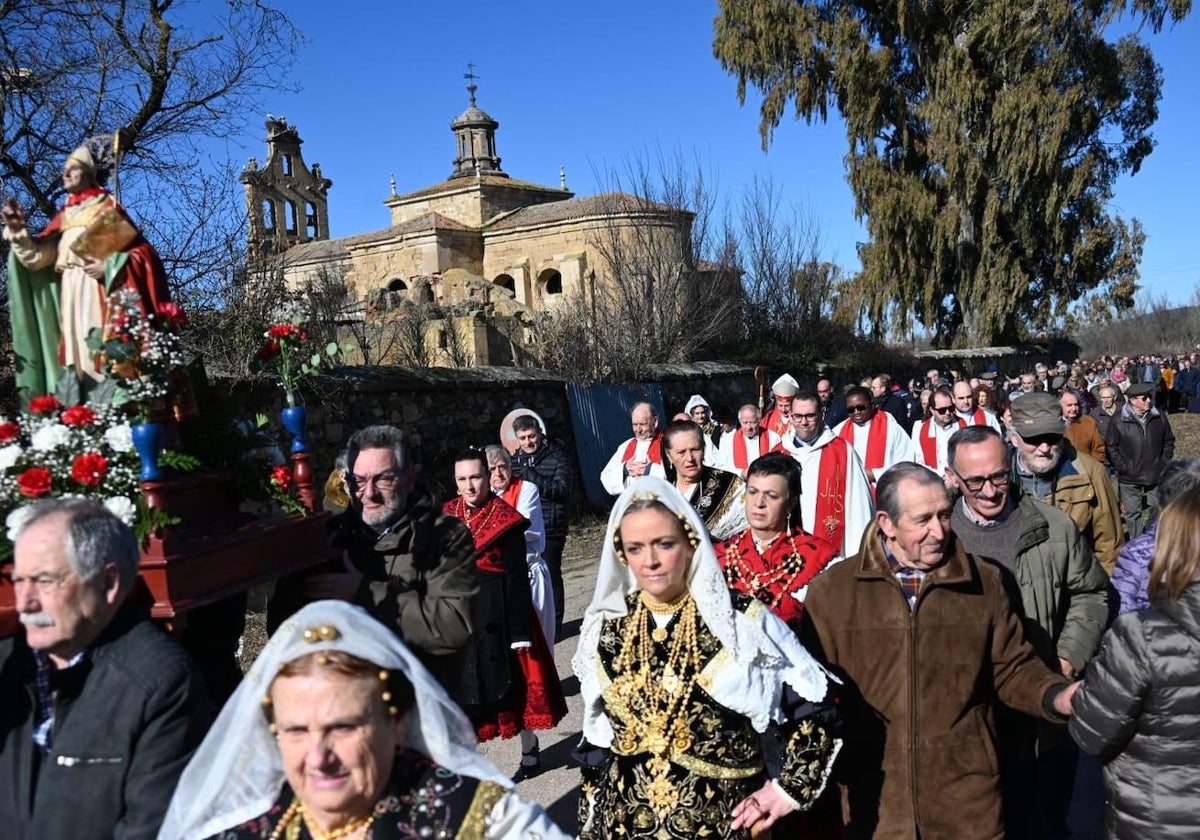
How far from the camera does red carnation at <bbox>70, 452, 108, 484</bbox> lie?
284 centimetres

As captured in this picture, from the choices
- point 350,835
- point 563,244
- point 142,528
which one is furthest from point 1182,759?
point 563,244

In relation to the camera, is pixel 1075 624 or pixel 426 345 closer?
pixel 1075 624

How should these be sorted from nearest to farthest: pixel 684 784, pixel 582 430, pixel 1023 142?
pixel 684 784, pixel 582 430, pixel 1023 142

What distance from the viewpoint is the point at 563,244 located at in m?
38.7

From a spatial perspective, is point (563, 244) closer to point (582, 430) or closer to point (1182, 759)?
point (582, 430)

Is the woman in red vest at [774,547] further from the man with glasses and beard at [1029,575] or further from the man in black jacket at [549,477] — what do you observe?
the man in black jacket at [549,477]

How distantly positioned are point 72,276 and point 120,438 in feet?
2.11

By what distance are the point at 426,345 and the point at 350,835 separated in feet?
54.8

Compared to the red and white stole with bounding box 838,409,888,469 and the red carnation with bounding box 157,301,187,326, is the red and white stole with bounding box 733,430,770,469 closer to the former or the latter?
the red and white stole with bounding box 838,409,888,469

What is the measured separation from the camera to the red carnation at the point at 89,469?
112 inches

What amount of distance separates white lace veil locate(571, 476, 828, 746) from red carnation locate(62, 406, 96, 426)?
151cm

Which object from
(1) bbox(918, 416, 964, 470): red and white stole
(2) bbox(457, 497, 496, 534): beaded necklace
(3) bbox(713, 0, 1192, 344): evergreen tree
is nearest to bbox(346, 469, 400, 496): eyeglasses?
(2) bbox(457, 497, 496, 534): beaded necklace

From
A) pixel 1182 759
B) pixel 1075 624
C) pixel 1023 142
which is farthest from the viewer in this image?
pixel 1023 142

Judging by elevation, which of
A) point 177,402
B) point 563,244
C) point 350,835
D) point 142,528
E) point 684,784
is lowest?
point 684,784
